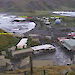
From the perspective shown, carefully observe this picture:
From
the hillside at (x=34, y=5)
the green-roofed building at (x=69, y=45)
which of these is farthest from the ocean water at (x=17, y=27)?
the hillside at (x=34, y=5)

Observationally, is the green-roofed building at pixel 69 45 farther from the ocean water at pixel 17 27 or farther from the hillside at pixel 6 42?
the ocean water at pixel 17 27

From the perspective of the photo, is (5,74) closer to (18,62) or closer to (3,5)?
(18,62)

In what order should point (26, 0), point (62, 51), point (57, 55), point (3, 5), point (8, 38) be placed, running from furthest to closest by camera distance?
1. point (26, 0)
2. point (3, 5)
3. point (8, 38)
4. point (62, 51)
5. point (57, 55)

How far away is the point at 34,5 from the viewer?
102ft

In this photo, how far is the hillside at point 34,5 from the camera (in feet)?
96.9

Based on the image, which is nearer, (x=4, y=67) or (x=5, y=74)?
(x=5, y=74)

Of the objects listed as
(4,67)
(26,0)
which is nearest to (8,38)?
(4,67)

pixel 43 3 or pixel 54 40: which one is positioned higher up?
pixel 43 3

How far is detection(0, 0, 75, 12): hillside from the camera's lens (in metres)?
29.5

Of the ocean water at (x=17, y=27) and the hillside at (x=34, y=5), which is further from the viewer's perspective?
the hillside at (x=34, y=5)

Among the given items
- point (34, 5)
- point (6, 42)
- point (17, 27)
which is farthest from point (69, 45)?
point (34, 5)

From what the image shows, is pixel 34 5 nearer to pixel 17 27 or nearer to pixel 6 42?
pixel 17 27

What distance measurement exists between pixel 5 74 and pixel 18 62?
4.55 ft

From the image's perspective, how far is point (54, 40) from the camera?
9.83m
